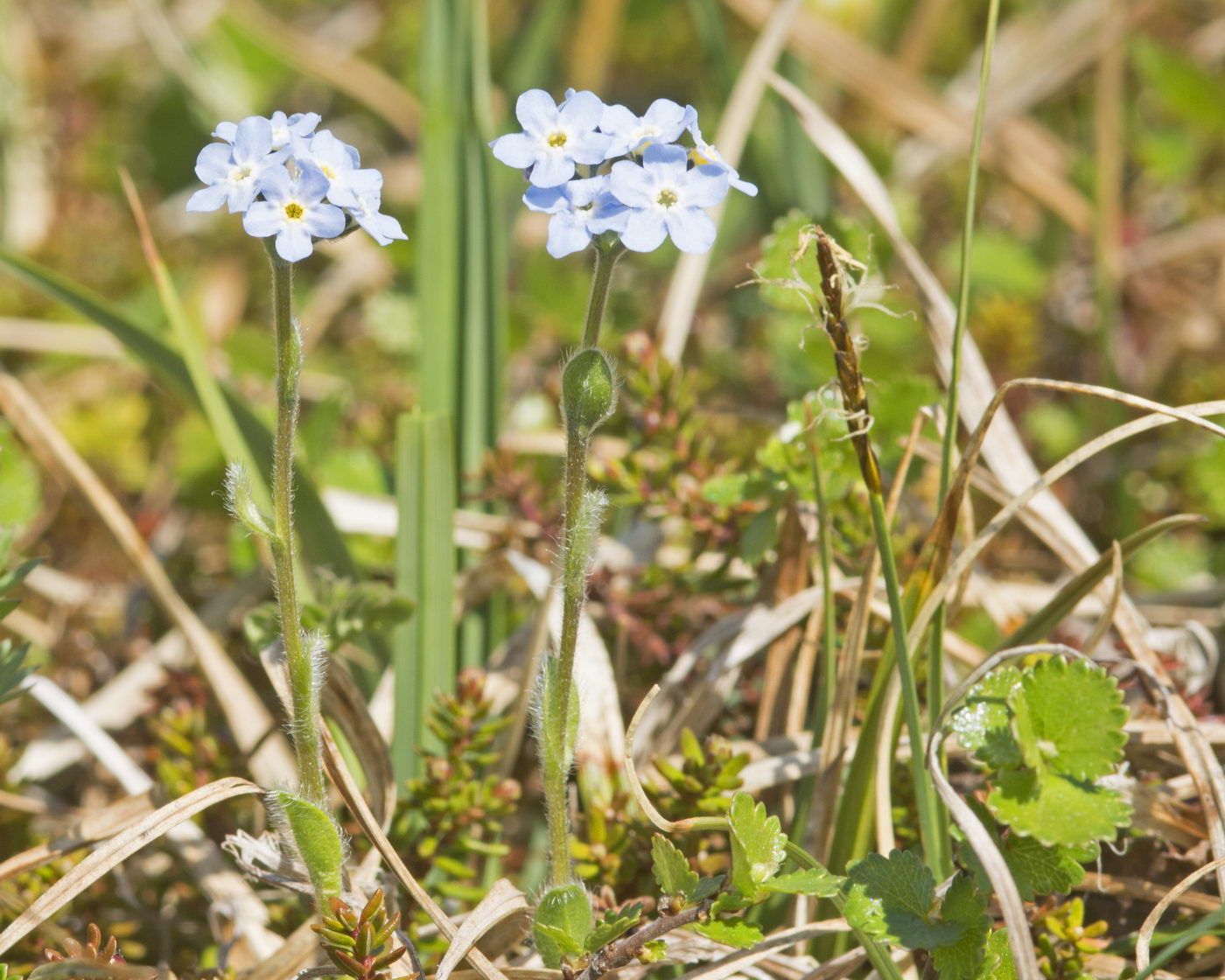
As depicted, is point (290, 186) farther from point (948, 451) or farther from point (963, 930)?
point (963, 930)

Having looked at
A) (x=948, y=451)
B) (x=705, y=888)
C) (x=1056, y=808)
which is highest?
(x=948, y=451)

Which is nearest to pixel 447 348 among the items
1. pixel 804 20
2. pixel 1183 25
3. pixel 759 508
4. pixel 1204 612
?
pixel 759 508

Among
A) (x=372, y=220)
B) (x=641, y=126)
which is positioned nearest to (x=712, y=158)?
(x=641, y=126)

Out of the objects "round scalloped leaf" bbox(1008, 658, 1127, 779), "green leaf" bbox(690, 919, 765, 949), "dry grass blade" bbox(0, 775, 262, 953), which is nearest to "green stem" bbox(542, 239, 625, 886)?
"green leaf" bbox(690, 919, 765, 949)

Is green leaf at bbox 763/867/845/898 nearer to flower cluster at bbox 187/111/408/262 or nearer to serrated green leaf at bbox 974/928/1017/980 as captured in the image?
serrated green leaf at bbox 974/928/1017/980

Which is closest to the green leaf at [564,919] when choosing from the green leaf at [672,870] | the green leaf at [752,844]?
the green leaf at [672,870]

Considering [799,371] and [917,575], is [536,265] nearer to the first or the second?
[799,371]
